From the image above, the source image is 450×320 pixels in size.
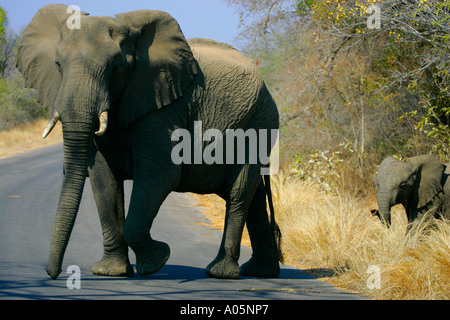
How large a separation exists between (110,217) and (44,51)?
1.87 meters

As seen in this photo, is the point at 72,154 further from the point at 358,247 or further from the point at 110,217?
the point at 358,247

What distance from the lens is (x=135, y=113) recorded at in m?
7.21

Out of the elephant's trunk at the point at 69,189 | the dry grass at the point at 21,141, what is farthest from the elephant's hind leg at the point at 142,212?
the dry grass at the point at 21,141

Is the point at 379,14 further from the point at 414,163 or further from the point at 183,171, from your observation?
the point at 183,171

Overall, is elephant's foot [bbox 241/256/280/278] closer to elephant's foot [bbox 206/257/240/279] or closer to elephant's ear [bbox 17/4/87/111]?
elephant's foot [bbox 206/257/240/279]

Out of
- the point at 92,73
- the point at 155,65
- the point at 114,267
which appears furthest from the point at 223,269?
the point at 92,73

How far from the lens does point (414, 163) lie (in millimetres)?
12539

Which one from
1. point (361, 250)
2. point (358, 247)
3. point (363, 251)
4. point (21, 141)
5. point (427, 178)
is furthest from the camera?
point (21, 141)

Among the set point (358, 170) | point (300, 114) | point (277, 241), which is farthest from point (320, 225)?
point (300, 114)

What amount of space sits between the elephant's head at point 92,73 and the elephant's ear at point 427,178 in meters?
6.04

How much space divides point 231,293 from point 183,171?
1.50 meters

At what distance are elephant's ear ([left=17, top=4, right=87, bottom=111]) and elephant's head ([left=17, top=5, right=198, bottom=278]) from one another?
0.01 m
